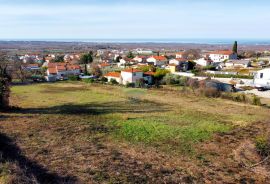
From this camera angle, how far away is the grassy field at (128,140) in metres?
13.3

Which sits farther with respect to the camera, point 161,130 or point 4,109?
point 4,109

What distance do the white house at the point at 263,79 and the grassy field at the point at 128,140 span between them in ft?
39.6

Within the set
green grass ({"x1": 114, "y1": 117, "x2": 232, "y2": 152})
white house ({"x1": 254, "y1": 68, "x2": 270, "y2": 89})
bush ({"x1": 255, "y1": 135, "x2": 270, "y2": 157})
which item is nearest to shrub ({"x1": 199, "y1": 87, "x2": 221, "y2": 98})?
white house ({"x1": 254, "y1": 68, "x2": 270, "y2": 89})

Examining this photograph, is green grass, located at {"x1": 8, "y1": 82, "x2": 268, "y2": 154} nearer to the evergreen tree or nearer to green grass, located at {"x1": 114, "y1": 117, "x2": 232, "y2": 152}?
green grass, located at {"x1": 114, "y1": 117, "x2": 232, "y2": 152}

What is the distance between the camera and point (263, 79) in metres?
42.6

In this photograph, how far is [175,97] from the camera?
36250mm

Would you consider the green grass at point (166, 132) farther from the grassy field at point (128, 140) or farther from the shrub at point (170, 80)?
the shrub at point (170, 80)

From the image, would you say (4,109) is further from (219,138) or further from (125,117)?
(219,138)

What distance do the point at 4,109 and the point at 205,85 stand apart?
78.8 ft

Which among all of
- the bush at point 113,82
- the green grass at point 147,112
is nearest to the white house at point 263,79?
the green grass at point 147,112

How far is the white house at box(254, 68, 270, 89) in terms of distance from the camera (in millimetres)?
41906

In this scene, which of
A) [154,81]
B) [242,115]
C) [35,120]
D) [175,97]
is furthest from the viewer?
[154,81]

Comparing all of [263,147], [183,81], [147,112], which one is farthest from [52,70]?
[263,147]

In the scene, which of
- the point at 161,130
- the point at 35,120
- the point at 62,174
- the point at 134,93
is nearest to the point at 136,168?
the point at 62,174
